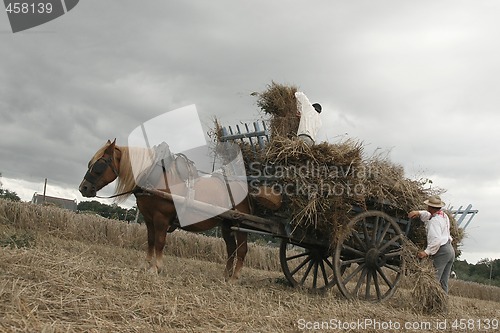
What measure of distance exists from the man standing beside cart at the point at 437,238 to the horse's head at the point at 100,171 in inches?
170

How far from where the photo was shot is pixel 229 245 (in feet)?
26.2

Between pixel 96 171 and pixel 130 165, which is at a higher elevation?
pixel 130 165

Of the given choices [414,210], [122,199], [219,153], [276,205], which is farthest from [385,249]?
[122,199]

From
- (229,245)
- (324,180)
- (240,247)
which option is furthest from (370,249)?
(229,245)

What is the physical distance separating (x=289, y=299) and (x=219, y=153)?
2541 mm

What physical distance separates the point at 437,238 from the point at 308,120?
98.1 inches

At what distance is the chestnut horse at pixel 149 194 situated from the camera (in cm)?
659

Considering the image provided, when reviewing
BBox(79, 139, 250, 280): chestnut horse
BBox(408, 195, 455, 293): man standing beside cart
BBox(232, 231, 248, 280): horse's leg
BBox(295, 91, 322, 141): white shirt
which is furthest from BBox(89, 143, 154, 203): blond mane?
BBox(408, 195, 455, 293): man standing beside cart

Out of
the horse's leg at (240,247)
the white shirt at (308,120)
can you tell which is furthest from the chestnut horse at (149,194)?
the white shirt at (308,120)

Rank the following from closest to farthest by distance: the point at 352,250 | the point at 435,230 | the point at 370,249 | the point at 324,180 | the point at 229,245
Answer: the point at 324,180 < the point at 435,230 < the point at 352,250 < the point at 370,249 < the point at 229,245

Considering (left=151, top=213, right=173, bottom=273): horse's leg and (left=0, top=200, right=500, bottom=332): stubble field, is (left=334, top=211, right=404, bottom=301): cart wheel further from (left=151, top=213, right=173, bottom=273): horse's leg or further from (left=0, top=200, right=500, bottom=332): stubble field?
(left=151, top=213, right=173, bottom=273): horse's leg

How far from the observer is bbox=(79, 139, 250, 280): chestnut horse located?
21.6 ft

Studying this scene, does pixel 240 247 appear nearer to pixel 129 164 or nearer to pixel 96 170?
pixel 129 164

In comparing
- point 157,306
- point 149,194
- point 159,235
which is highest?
point 149,194
